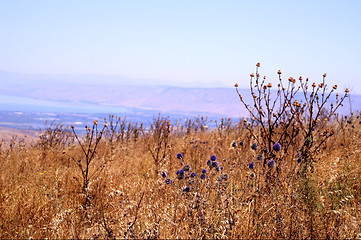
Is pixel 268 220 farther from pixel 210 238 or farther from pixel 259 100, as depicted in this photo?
pixel 259 100

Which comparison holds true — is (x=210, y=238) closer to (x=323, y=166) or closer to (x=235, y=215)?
(x=235, y=215)

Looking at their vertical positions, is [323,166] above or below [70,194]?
above

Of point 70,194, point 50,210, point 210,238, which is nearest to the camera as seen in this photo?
point 210,238

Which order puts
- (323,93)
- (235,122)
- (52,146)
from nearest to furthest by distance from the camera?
(323,93) < (52,146) < (235,122)

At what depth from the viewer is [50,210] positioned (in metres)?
3.11

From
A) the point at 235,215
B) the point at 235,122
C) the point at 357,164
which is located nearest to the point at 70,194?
the point at 235,215

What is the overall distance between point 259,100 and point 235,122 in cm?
693

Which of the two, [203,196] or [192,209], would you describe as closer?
[192,209]

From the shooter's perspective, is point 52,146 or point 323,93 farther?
point 52,146

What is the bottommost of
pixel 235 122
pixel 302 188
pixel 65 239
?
pixel 65 239

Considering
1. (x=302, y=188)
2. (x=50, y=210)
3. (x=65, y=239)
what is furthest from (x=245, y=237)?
(x=50, y=210)

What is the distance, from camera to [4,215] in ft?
9.58

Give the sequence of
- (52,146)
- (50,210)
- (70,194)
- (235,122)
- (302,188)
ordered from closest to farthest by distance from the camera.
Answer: (302,188)
(50,210)
(70,194)
(52,146)
(235,122)

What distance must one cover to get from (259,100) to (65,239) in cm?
286
